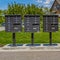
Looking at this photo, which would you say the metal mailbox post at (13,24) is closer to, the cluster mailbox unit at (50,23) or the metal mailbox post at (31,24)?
the metal mailbox post at (31,24)

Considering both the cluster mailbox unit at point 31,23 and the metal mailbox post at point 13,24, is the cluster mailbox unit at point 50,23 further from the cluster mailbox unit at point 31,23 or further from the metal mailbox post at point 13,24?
the metal mailbox post at point 13,24

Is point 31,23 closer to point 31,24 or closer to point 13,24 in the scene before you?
point 31,24

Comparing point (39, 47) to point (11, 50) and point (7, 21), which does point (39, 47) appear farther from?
point (7, 21)

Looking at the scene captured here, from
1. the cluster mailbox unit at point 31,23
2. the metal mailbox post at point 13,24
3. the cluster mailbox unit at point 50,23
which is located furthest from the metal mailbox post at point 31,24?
the cluster mailbox unit at point 50,23

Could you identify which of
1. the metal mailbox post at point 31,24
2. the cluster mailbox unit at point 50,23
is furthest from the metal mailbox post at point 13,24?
the cluster mailbox unit at point 50,23

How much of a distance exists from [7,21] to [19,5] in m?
35.8

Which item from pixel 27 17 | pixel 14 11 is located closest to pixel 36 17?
pixel 27 17

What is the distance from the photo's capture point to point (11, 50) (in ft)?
39.3

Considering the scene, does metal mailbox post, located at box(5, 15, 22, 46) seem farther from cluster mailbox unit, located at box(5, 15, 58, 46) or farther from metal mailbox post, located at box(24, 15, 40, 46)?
metal mailbox post, located at box(24, 15, 40, 46)

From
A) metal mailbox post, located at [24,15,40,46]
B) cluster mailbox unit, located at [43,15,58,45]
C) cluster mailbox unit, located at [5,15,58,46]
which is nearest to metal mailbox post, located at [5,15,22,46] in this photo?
cluster mailbox unit, located at [5,15,58,46]

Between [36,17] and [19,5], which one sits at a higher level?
[19,5]

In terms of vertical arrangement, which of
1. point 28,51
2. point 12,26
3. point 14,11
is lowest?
point 28,51

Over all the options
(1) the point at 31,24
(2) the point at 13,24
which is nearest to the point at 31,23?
(1) the point at 31,24

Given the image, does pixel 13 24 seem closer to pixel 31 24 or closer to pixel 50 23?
pixel 31 24
